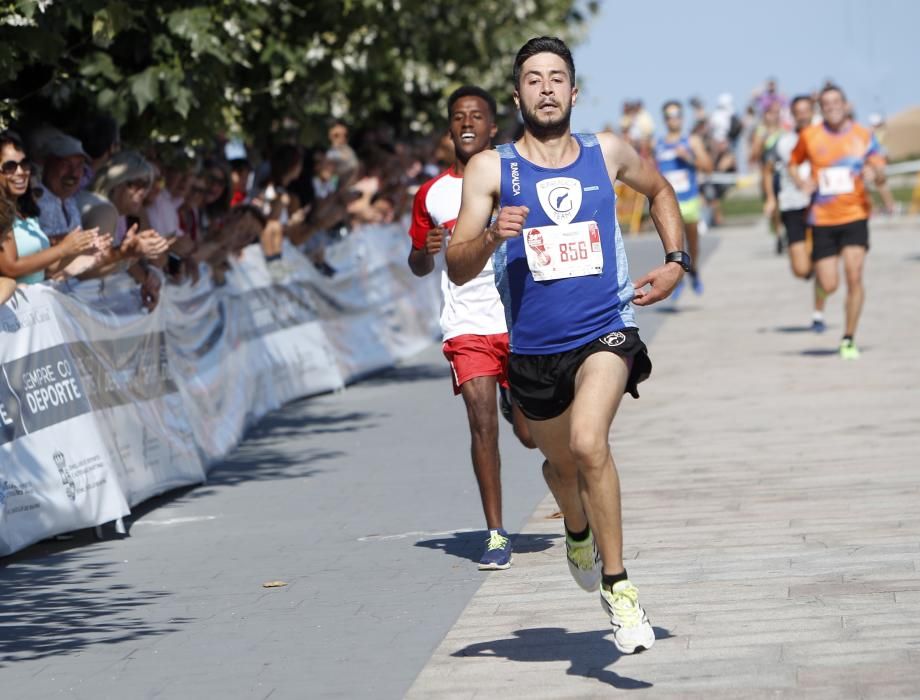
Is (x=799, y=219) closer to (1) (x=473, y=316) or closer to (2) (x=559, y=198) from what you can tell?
(1) (x=473, y=316)

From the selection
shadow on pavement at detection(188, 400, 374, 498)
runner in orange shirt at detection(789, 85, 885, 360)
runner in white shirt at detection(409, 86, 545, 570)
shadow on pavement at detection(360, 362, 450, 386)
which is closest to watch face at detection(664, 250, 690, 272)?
runner in white shirt at detection(409, 86, 545, 570)

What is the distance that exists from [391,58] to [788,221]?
429 cm

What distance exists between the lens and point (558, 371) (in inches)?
251

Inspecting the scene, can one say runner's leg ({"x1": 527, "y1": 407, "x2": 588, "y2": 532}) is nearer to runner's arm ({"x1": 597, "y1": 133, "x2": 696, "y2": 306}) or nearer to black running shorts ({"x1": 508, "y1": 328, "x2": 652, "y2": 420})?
black running shorts ({"x1": 508, "y1": 328, "x2": 652, "y2": 420})

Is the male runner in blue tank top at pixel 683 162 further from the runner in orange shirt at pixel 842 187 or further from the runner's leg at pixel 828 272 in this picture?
the runner in orange shirt at pixel 842 187

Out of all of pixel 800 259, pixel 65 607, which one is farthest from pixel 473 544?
pixel 800 259

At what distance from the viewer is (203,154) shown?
44.0 ft

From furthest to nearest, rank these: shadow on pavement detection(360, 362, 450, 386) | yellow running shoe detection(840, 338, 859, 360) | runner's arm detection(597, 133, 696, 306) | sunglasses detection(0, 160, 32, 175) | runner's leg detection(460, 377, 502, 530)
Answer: shadow on pavement detection(360, 362, 450, 386) < yellow running shoe detection(840, 338, 859, 360) < sunglasses detection(0, 160, 32, 175) < runner's leg detection(460, 377, 502, 530) < runner's arm detection(597, 133, 696, 306)

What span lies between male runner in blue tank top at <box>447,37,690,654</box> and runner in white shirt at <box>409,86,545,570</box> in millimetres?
1807

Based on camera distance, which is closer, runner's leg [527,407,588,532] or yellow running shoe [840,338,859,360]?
runner's leg [527,407,588,532]

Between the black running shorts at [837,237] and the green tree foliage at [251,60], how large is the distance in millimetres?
3720

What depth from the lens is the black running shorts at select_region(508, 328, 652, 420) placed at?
632cm

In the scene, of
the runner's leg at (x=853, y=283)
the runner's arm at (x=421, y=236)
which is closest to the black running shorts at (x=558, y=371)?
the runner's arm at (x=421, y=236)

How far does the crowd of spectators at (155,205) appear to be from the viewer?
9812mm
